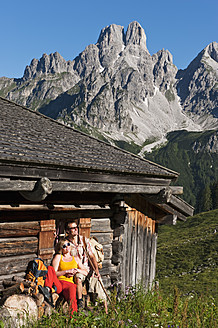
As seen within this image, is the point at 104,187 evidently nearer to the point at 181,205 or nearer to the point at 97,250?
the point at 97,250

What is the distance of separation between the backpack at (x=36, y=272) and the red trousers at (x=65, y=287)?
13 cm

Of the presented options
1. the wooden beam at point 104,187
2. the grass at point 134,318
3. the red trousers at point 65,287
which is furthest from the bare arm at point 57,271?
the wooden beam at point 104,187

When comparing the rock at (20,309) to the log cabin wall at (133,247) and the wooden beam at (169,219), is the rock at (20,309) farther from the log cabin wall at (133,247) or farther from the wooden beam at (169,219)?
the wooden beam at (169,219)

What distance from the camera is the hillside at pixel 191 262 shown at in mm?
37688

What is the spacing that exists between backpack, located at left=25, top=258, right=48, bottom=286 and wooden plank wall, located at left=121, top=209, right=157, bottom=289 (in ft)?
9.32

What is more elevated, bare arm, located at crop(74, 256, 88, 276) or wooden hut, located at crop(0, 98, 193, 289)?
wooden hut, located at crop(0, 98, 193, 289)

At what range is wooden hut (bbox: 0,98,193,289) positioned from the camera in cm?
565

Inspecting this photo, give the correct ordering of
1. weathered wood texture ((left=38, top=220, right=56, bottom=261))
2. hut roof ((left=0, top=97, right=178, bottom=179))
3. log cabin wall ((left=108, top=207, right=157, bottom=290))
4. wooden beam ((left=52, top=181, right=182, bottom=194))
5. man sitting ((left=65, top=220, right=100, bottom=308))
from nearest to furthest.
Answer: hut roof ((left=0, top=97, right=178, bottom=179)) → wooden beam ((left=52, top=181, right=182, bottom=194)) → weathered wood texture ((left=38, top=220, right=56, bottom=261)) → man sitting ((left=65, top=220, right=100, bottom=308)) → log cabin wall ((left=108, top=207, right=157, bottom=290))

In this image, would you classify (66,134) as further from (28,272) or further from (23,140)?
(28,272)

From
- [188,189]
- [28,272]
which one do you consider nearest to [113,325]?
[28,272]

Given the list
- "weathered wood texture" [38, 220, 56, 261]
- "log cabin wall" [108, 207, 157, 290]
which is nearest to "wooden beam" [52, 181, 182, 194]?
"log cabin wall" [108, 207, 157, 290]

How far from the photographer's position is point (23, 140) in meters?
6.61

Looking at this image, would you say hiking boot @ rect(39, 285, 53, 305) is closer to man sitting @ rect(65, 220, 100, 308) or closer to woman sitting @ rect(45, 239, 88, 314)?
woman sitting @ rect(45, 239, 88, 314)

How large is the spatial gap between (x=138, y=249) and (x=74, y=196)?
306cm
